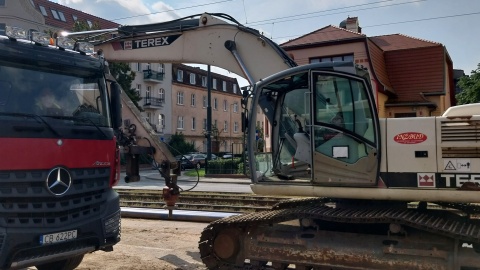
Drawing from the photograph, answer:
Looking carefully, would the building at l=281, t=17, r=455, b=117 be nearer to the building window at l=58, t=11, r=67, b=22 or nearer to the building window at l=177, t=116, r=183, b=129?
the building window at l=177, t=116, r=183, b=129

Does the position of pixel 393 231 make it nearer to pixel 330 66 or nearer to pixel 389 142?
pixel 389 142

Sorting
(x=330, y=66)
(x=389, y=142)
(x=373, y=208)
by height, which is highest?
(x=330, y=66)

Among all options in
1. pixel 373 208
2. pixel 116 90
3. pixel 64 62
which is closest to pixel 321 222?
pixel 373 208

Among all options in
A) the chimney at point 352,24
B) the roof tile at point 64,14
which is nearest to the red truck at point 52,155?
the chimney at point 352,24

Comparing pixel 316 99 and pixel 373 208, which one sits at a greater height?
pixel 316 99

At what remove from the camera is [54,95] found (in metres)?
6.11

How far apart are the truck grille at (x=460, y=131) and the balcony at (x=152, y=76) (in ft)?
155

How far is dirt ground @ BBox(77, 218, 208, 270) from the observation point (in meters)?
7.49

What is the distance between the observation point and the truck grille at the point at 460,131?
5633 mm

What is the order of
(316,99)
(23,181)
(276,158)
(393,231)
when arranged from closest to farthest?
(23,181) → (393,231) → (316,99) → (276,158)

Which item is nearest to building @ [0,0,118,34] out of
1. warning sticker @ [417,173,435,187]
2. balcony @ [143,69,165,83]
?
balcony @ [143,69,165,83]

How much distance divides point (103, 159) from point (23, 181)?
117cm

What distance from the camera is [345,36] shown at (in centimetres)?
2648

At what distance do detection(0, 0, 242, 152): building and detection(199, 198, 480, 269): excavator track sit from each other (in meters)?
38.5
